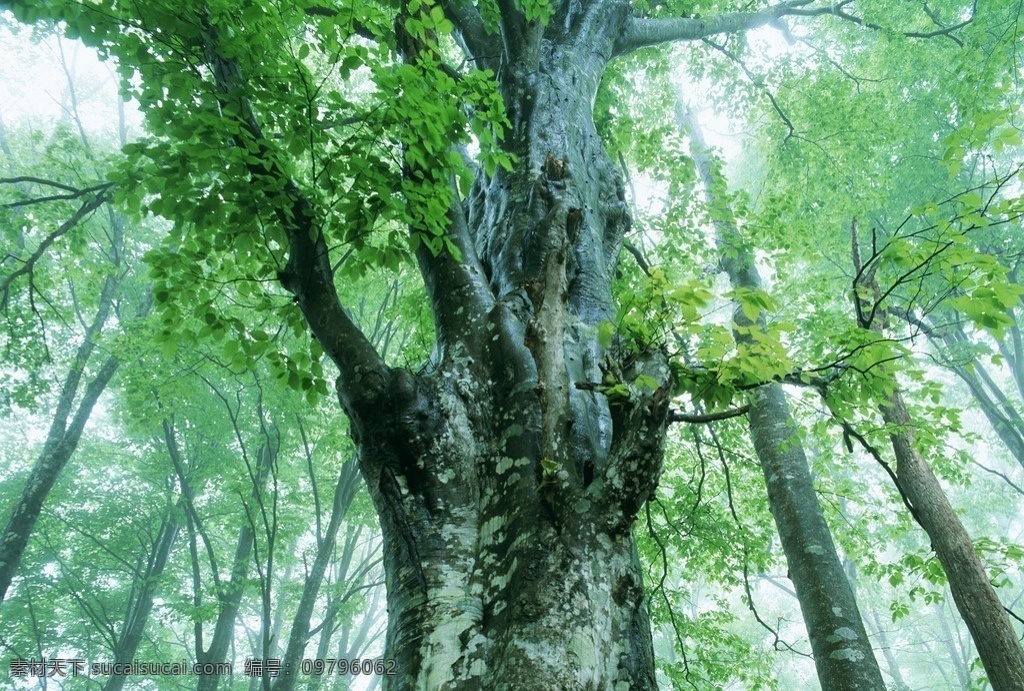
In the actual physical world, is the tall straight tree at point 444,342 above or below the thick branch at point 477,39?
below

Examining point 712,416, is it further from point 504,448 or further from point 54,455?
point 54,455

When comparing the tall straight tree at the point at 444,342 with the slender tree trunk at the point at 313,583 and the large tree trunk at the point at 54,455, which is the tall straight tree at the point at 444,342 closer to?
the slender tree trunk at the point at 313,583

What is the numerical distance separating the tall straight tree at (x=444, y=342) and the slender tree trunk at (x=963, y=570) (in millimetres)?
2882

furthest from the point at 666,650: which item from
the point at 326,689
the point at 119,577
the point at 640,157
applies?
the point at 640,157

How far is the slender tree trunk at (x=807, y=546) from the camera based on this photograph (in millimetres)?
4578

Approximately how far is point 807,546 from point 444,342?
4423 millimetres

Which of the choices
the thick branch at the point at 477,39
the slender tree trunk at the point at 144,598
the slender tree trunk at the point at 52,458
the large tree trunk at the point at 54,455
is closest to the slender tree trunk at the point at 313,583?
the slender tree trunk at the point at 144,598

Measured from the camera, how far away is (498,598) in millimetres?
1875

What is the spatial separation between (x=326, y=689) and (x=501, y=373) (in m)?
12.0

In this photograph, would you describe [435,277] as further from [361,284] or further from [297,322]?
[361,284]

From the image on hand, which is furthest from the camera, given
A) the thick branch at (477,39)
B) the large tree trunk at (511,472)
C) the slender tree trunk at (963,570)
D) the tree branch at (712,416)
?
the thick branch at (477,39)

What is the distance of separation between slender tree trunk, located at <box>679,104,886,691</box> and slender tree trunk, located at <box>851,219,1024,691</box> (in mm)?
758

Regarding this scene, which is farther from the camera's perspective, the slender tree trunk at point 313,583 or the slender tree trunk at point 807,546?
the slender tree trunk at point 313,583

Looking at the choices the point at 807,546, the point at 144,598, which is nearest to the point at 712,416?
the point at 807,546
